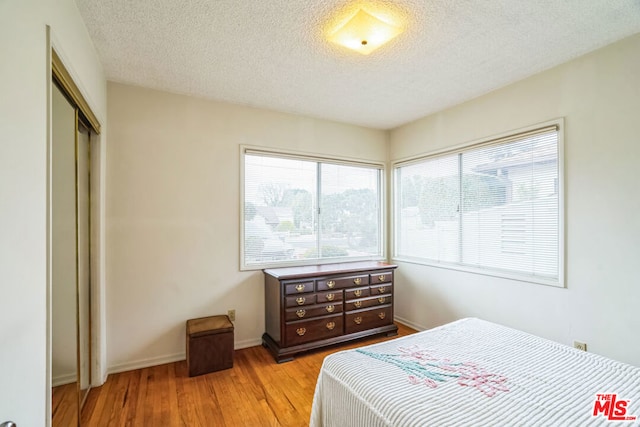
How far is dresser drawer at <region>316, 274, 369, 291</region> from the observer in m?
3.11

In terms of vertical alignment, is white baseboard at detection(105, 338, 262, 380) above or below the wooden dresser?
below

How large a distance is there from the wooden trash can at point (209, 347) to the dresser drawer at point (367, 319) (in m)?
1.25

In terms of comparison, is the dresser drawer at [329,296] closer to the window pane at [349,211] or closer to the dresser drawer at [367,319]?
the dresser drawer at [367,319]

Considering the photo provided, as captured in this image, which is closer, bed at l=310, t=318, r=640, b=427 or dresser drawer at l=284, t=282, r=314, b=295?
bed at l=310, t=318, r=640, b=427

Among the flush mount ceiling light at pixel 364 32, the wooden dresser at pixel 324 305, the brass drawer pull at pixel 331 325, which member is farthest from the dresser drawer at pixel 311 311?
the flush mount ceiling light at pixel 364 32

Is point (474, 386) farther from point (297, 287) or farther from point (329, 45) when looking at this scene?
point (329, 45)

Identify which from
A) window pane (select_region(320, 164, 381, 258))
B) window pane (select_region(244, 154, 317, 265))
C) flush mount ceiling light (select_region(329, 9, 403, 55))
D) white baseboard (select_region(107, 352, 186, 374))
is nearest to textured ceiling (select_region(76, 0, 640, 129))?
flush mount ceiling light (select_region(329, 9, 403, 55))

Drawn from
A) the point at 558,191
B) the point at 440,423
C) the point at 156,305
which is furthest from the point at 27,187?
the point at 558,191

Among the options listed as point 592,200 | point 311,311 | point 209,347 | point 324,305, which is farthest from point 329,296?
point 592,200

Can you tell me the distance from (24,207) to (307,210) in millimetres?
2735

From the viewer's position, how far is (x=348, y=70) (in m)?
2.51

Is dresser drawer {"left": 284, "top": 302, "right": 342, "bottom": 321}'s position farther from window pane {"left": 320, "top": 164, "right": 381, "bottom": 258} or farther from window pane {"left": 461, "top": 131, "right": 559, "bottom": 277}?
window pane {"left": 461, "top": 131, "right": 559, "bottom": 277}

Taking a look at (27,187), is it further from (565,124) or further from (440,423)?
(565,124)

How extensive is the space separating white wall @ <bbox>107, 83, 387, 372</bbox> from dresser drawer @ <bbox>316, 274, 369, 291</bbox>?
0.71 metres
